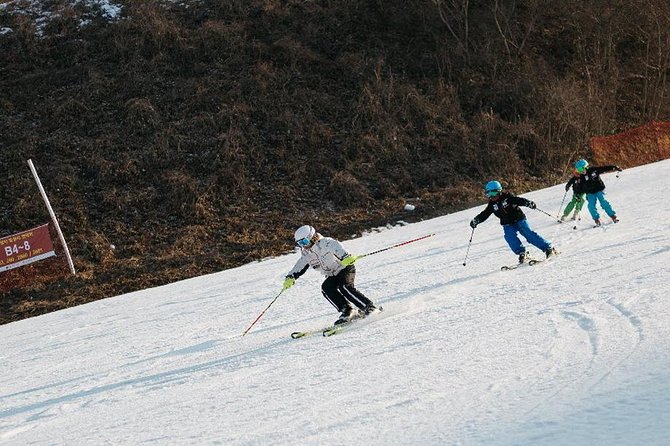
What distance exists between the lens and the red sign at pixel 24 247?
16.8 meters

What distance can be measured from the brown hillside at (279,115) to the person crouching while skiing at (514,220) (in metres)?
5.21

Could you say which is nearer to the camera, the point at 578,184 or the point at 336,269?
the point at 336,269

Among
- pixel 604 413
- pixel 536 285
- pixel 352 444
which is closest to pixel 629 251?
pixel 536 285

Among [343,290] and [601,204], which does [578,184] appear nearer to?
[601,204]

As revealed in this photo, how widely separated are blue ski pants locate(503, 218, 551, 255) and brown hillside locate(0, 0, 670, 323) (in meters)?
5.21

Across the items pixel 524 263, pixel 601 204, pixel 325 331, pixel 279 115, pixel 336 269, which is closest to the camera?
pixel 325 331

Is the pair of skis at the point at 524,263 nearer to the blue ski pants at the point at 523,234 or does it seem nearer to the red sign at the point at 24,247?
the blue ski pants at the point at 523,234

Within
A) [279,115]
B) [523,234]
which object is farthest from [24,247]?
[523,234]

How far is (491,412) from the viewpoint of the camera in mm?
4801

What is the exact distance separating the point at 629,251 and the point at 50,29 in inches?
1083

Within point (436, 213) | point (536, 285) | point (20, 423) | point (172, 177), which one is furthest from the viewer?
point (172, 177)

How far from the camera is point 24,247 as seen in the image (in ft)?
55.5

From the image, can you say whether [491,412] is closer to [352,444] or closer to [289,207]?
[352,444]

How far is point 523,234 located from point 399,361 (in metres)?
4.93
